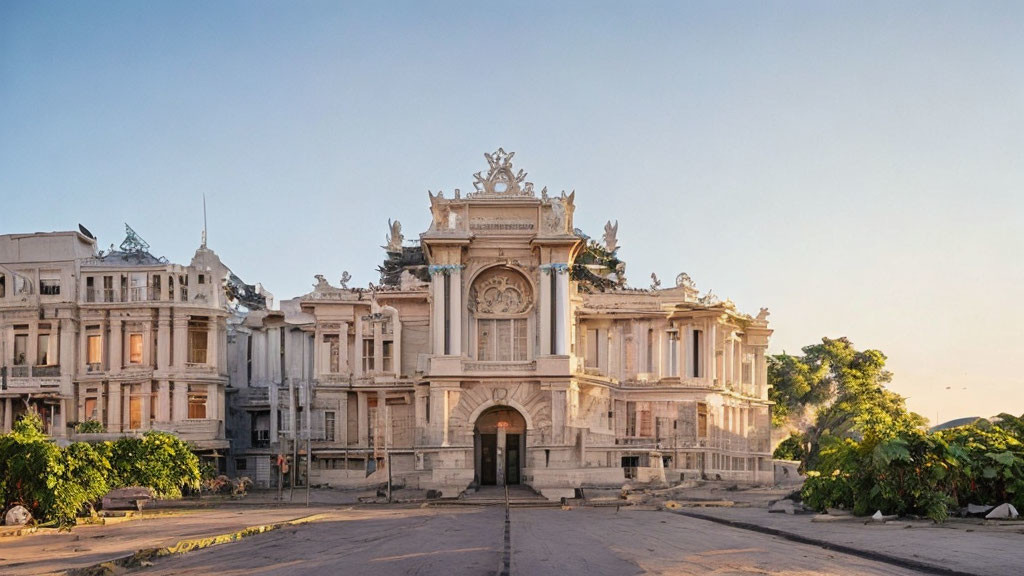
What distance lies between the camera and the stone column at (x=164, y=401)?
200 feet

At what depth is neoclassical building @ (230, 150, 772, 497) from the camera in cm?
5634

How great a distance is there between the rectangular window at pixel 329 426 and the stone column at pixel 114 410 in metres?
11.4

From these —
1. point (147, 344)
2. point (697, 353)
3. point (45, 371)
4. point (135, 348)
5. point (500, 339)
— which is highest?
point (500, 339)

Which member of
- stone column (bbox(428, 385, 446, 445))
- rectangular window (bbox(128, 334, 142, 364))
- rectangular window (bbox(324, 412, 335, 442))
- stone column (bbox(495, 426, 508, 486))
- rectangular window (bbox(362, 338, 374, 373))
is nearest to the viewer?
stone column (bbox(428, 385, 446, 445))

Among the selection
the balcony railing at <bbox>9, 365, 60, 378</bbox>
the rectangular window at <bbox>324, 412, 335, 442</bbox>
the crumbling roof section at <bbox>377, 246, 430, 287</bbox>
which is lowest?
the rectangular window at <bbox>324, 412, 335, 442</bbox>

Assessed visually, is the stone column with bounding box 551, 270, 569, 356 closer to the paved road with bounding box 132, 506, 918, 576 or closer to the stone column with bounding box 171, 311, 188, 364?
the paved road with bounding box 132, 506, 918, 576

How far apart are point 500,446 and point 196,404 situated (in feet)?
57.3

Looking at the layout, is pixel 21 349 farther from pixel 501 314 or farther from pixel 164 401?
pixel 501 314

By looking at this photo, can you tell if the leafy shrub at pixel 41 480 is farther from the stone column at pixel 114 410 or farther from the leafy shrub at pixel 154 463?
the stone column at pixel 114 410

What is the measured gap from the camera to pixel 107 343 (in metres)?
62.3

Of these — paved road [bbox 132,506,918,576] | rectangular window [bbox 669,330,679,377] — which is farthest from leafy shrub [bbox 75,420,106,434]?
rectangular window [bbox 669,330,679,377]

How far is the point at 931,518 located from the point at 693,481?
1092 inches

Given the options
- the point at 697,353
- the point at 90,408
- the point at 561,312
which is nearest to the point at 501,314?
the point at 561,312

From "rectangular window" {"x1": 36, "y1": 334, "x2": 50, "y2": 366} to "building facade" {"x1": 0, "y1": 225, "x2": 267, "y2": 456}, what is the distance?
67 millimetres
